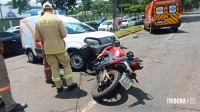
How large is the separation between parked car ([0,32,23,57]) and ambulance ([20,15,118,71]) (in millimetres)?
3958

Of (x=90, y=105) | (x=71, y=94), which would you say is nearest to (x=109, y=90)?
(x=90, y=105)

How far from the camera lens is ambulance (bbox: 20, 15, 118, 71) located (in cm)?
752

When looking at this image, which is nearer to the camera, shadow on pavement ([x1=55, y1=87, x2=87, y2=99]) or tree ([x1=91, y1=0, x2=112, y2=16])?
shadow on pavement ([x1=55, y1=87, x2=87, y2=99])

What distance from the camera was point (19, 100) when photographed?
18.3 feet

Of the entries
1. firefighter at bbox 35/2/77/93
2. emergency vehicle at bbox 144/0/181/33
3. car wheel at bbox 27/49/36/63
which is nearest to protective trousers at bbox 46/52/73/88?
firefighter at bbox 35/2/77/93

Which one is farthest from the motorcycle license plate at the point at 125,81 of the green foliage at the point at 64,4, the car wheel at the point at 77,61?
the green foliage at the point at 64,4

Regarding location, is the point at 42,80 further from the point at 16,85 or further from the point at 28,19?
the point at 28,19

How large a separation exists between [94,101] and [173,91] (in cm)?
172

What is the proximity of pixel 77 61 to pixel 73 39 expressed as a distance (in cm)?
71

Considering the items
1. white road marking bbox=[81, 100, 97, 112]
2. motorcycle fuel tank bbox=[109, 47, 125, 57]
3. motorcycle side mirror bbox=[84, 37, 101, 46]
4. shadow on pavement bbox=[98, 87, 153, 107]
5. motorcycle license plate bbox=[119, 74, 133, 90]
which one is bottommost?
white road marking bbox=[81, 100, 97, 112]

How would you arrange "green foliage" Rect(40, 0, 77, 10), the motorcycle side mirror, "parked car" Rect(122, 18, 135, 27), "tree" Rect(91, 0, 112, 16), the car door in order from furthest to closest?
"tree" Rect(91, 0, 112, 16), "green foliage" Rect(40, 0, 77, 10), "parked car" Rect(122, 18, 135, 27), the car door, the motorcycle side mirror

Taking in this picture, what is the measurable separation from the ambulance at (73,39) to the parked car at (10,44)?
396 cm

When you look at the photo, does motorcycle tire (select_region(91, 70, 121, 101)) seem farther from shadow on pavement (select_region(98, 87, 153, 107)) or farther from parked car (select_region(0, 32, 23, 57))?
parked car (select_region(0, 32, 23, 57))

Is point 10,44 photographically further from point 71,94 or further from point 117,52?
point 117,52
